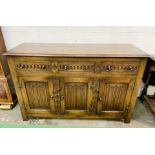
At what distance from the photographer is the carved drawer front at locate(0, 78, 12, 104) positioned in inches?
72.5

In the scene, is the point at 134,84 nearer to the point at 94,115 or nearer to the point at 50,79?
the point at 94,115

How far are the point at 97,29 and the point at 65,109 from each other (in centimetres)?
119

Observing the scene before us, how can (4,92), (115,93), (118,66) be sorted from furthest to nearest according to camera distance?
1. (4,92)
2. (115,93)
3. (118,66)

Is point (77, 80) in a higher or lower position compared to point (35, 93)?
higher

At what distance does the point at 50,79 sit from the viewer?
1.50 metres

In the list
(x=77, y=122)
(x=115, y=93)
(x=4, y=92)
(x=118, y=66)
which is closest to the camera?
(x=118, y=66)

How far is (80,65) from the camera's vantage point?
1.41 meters

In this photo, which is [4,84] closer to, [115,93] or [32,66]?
[32,66]

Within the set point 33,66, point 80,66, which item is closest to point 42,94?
point 33,66

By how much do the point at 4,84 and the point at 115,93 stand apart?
1.51m

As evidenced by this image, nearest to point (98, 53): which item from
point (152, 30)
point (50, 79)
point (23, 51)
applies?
point (50, 79)

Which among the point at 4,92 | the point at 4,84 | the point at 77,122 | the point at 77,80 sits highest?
the point at 77,80
